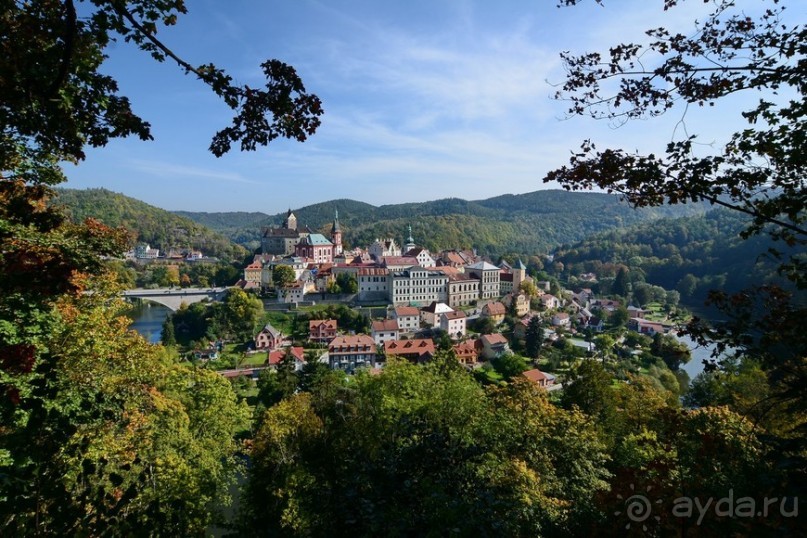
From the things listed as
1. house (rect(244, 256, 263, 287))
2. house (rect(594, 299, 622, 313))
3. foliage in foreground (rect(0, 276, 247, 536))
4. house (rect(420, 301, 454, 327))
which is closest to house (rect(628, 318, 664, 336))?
house (rect(594, 299, 622, 313))

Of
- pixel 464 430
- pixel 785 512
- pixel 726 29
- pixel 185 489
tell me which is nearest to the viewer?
pixel 785 512

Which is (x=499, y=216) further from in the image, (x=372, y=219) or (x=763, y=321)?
(x=763, y=321)

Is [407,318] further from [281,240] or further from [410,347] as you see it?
[281,240]

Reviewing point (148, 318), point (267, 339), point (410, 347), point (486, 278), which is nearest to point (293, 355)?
point (267, 339)

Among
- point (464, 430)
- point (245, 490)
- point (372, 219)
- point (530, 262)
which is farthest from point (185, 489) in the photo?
point (372, 219)

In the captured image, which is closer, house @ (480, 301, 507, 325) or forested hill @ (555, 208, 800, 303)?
house @ (480, 301, 507, 325)

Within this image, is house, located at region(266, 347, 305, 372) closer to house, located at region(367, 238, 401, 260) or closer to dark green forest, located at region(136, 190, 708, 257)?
house, located at region(367, 238, 401, 260)

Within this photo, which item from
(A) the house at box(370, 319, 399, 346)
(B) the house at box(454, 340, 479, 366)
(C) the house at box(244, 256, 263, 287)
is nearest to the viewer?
(B) the house at box(454, 340, 479, 366)
